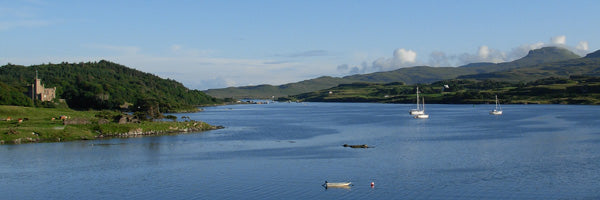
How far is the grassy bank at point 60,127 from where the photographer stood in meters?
75.6

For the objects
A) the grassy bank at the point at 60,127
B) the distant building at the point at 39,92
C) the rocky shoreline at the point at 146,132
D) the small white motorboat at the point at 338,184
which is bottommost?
the small white motorboat at the point at 338,184

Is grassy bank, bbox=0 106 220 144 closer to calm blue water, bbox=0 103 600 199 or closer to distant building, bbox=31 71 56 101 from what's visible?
calm blue water, bbox=0 103 600 199

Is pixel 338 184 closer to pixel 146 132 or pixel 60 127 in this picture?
pixel 146 132

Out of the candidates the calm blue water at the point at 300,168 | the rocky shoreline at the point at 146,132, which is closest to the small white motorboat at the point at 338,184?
the calm blue water at the point at 300,168

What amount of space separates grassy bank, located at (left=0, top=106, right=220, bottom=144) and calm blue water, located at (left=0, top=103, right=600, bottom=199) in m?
4.26

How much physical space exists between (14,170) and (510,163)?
4833cm

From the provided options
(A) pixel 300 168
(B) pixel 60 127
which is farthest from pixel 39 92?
(A) pixel 300 168

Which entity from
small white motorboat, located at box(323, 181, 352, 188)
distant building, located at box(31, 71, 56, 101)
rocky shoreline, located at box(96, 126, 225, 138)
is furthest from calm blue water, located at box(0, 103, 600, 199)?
distant building, located at box(31, 71, 56, 101)

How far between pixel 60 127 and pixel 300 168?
44078mm

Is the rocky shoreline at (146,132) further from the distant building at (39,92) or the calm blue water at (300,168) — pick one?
the distant building at (39,92)

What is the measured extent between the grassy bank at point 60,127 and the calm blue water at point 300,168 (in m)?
4.26

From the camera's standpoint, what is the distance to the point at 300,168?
180 feet

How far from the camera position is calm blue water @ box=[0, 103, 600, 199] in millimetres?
42875

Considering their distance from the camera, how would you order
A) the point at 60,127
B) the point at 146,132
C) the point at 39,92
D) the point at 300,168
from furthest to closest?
1. the point at 39,92
2. the point at 146,132
3. the point at 60,127
4. the point at 300,168
